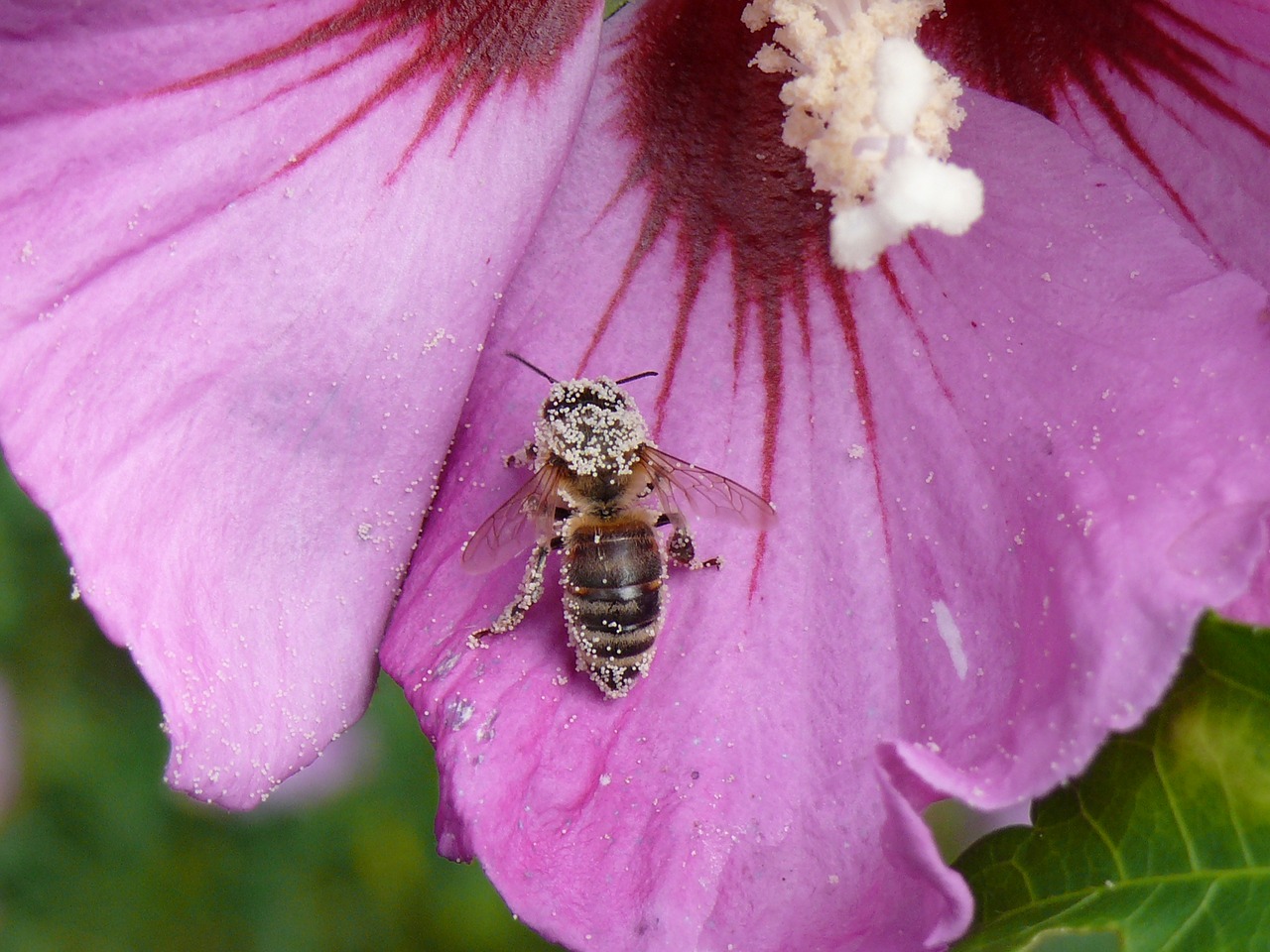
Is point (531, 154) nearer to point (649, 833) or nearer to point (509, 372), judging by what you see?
point (509, 372)

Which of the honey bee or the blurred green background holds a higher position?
the honey bee

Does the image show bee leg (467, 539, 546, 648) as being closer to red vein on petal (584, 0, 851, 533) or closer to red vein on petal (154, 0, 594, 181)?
red vein on petal (584, 0, 851, 533)

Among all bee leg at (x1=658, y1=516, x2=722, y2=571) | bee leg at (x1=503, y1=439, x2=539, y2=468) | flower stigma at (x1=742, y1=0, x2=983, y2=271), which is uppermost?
flower stigma at (x1=742, y1=0, x2=983, y2=271)

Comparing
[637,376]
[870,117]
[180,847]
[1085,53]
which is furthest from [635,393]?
[180,847]

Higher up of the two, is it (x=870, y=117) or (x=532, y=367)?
(x=870, y=117)

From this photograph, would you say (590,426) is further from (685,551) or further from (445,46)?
(445,46)

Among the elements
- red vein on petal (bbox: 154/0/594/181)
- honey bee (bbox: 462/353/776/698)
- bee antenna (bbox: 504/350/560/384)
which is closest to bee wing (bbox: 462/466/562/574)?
honey bee (bbox: 462/353/776/698)

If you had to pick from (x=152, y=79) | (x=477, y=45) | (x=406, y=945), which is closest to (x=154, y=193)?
(x=152, y=79)
